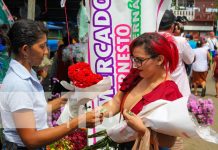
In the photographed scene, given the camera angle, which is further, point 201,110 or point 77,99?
point 77,99

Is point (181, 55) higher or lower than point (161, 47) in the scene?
lower

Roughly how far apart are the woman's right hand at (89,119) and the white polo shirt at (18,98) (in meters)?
0.21

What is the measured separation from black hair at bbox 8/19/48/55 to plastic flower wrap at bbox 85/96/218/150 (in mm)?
719

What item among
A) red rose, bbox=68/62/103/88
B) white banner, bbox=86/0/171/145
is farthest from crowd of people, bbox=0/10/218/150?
white banner, bbox=86/0/171/145

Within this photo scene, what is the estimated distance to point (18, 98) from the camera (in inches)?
75.0

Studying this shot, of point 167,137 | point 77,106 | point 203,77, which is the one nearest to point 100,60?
point 77,106

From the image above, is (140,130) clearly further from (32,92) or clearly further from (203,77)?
(203,77)

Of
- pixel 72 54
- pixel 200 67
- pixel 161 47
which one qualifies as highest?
pixel 161 47

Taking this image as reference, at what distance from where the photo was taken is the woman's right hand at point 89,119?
2045 mm

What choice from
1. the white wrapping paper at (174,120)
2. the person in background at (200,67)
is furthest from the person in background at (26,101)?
the person in background at (200,67)

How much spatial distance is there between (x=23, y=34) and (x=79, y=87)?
611mm

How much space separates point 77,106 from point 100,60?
46.6 inches

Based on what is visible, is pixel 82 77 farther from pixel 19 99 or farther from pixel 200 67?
pixel 200 67

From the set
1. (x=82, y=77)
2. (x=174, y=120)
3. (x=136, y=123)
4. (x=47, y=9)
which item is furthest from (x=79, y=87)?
(x=47, y=9)
